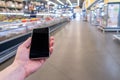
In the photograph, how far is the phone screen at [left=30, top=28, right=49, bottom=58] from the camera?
986 millimetres

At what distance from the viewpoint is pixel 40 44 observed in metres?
1.00

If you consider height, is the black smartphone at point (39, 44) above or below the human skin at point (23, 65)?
above

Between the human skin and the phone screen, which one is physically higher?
the phone screen

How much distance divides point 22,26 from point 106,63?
303 cm

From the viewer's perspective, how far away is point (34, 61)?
3.39ft

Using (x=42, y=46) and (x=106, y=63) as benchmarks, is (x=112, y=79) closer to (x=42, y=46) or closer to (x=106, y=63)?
(x=106, y=63)

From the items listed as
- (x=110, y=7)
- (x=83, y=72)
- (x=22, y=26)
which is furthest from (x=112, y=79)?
(x=110, y=7)

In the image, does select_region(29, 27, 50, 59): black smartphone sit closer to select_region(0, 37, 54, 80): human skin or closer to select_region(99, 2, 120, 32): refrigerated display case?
select_region(0, 37, 54, 80): human skin

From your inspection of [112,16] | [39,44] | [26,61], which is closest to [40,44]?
[39,44]

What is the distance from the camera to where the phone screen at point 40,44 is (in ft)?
3.23

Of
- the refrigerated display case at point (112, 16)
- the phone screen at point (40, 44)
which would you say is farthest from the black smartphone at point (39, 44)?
the refrigerated display case at point (112, 16)

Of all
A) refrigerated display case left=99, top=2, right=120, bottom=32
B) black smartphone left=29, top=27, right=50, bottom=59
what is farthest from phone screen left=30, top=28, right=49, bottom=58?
refrigerated display case left=99, top=2, right=120, bottom=32

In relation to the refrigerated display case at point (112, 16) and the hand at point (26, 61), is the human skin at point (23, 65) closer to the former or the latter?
the hand at point (26, 61)

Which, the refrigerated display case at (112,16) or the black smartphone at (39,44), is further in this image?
the refrigerated display case at (112,16)
